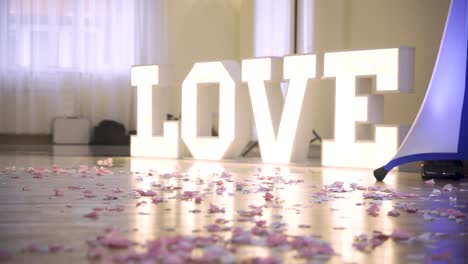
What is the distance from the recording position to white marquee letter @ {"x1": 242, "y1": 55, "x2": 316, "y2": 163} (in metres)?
5.16

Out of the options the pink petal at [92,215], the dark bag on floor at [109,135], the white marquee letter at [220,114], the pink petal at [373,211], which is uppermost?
the white marquee letter at [220,114]

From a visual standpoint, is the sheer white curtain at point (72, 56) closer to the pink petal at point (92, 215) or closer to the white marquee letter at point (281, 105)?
the white marquee letter at point (281, 105)

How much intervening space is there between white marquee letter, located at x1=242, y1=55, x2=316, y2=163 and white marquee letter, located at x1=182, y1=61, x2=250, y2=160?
15 centimetres

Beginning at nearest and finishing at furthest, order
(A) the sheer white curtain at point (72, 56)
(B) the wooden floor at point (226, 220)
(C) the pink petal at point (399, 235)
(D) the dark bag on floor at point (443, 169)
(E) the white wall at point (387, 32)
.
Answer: (B) the wooden floor at point (226, 220)
(C) the pink petal at point (399, 235)
(D) the dark bag on floor at point (443, 169)
(E) the white wall at point (387, 32)
(A) the sheer white curtain at point (72, 56)

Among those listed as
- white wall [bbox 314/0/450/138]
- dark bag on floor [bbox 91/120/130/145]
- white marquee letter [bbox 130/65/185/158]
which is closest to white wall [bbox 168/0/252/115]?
dark bag on floor [bbox 91/120/130/145]

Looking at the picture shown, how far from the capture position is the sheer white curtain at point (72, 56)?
834 cm

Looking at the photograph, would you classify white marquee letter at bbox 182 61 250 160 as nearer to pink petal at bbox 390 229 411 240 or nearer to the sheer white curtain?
the sheer white curtain

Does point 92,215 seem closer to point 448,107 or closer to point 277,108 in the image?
point 448,107

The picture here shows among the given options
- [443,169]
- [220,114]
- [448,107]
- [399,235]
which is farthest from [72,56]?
[399,235]

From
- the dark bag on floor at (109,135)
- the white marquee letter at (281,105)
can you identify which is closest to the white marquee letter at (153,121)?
the white marquee letter at (281,105)

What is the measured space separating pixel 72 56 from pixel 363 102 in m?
4.42

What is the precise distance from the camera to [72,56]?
27.7 ft

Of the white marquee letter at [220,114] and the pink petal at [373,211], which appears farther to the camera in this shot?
the white marquee letter at [220,114]

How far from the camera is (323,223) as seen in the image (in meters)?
2.12
